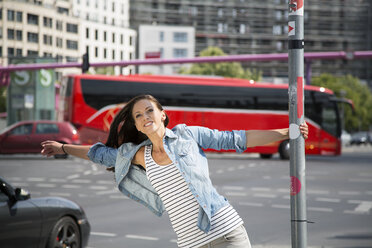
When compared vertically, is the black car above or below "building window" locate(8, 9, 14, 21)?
below

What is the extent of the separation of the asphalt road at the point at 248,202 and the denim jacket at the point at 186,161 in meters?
5.82

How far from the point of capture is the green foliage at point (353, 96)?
91.1 metres

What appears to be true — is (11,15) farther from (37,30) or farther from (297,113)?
(297,113)

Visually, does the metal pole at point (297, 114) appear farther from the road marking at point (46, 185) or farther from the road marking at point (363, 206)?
the road marking at point (46, 185)

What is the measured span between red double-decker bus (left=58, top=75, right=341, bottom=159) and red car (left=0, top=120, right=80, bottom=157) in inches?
78.0

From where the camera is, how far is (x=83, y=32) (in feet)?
380

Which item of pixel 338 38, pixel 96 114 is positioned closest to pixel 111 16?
pixel 338 38

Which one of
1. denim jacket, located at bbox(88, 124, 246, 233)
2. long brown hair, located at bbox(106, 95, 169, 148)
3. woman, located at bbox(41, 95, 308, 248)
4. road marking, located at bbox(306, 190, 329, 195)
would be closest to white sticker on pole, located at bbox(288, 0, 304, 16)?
woman, located at bbox(41, 95, 308, 248)

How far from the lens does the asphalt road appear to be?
35.0ft

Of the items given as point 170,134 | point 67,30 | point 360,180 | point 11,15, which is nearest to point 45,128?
point 360,180

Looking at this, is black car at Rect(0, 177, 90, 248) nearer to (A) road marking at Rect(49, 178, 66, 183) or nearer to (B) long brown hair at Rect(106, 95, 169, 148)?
(B) long brown hair at Rect(106, 95, 169, 148)

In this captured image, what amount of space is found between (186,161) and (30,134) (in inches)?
1064

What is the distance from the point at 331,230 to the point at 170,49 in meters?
102

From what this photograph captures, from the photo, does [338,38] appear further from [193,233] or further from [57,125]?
[193,233]
